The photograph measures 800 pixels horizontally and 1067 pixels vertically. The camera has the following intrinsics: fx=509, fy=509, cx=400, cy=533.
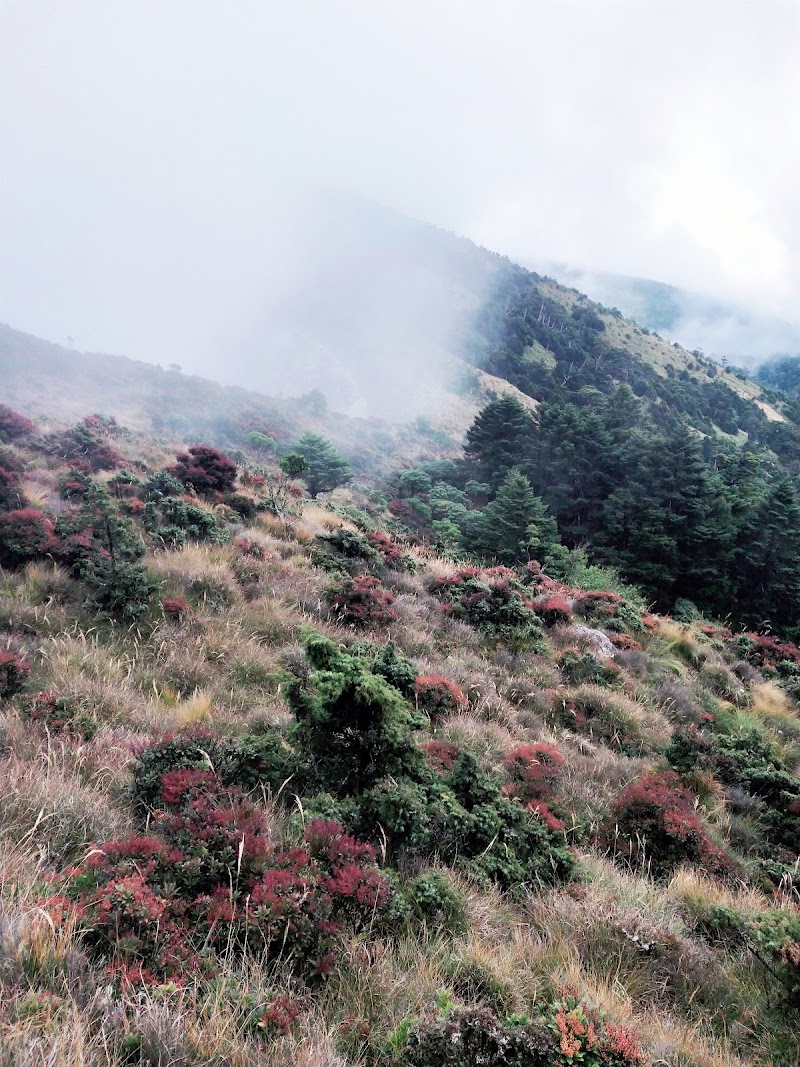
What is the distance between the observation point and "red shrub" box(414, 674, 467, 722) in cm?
511

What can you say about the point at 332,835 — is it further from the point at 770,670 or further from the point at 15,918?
the point at 770,670

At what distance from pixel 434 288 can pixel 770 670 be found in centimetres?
10208

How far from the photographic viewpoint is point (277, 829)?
2873mm

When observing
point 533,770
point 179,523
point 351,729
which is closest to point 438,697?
point 533,770

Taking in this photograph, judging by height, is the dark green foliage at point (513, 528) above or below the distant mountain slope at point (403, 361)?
below

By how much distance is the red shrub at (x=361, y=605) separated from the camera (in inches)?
266

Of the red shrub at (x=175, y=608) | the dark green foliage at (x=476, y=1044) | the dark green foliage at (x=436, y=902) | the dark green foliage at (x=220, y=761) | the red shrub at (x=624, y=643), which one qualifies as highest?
the red shrub at (x=624, y=643)

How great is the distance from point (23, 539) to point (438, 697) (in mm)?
5276

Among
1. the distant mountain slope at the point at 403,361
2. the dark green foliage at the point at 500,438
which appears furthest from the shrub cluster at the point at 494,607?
the distant mountain slope at the point at 403,361

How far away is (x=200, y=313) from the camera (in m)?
93.2

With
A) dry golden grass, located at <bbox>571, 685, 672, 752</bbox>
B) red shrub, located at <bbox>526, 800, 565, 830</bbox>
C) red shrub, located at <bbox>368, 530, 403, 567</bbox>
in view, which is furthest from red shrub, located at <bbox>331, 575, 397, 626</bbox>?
red shrub, located at <bbox>526, 800, 565, 830</bbox>

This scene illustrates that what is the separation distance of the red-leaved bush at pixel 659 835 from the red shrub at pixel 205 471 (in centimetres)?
967

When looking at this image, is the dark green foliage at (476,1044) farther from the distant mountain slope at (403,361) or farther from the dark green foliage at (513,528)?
the distant mountain slope at (403,361)

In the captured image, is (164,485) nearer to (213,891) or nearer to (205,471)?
(205,471)
